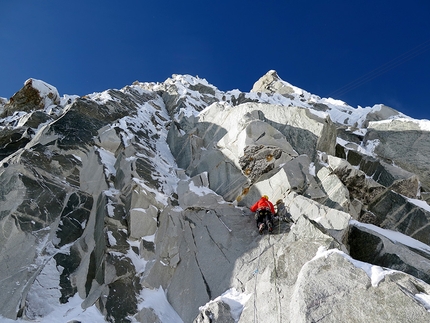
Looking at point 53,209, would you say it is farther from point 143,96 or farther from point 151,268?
point 143,96

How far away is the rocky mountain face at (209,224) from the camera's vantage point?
31.4 feet

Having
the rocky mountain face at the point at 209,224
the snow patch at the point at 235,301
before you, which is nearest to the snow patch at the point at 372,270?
the rocky mountain face at the point at 209,224

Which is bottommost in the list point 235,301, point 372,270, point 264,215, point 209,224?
point 235,301

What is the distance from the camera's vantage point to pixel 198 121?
26.9 m

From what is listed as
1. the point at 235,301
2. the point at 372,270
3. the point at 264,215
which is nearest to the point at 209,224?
A: the point at 264,215

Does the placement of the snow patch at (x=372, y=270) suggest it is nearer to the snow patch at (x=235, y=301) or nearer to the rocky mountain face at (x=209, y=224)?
the rocky mountain face at (x=209, y=224)

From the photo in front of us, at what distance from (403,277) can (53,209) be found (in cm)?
1591

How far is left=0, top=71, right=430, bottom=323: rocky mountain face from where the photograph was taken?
9586mm

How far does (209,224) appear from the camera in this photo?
15656mm

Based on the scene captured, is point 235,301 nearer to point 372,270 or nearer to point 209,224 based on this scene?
point 372,270

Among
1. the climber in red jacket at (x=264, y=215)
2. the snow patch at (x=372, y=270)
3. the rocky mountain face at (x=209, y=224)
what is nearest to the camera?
the snow patch at (x=372, y=270)

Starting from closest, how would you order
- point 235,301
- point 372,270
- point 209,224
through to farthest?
1. point 372,270
2. point 235,301
3. point 209,224

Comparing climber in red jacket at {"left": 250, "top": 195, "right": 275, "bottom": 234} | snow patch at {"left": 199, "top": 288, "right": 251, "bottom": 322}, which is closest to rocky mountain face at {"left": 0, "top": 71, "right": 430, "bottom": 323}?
snow patch at {"left": 199, "top": 288, "right": 251, "bottom": 322}

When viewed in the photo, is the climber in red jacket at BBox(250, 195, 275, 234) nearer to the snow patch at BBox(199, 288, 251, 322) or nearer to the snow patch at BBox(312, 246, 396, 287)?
the snow patch at BBox(199, 288, 251, 322)
